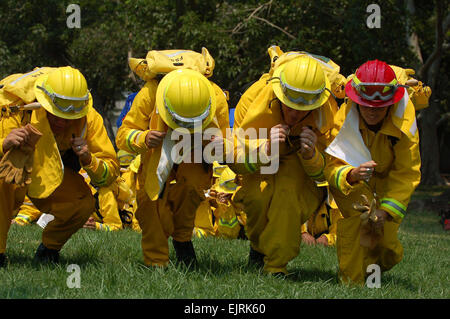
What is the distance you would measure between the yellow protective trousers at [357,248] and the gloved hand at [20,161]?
2459 millimetres

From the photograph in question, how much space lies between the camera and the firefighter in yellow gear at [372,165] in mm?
5125

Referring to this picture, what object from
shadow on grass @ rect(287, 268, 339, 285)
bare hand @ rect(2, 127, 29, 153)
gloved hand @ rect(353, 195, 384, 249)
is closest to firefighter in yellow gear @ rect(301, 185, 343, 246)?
shadow on grass @ rect(287, 268, 339, 285)

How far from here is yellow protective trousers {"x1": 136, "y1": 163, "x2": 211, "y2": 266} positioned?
566 cm

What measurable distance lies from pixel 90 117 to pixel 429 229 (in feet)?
27.0

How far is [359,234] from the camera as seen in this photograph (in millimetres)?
5336

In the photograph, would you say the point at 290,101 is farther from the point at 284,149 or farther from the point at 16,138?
the point at 16,138

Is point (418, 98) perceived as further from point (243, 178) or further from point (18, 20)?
point (18, 20)

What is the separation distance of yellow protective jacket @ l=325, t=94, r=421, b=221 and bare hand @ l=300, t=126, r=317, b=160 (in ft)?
0.68

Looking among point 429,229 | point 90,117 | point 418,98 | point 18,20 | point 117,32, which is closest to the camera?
point 90,117

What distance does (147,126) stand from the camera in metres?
5.68

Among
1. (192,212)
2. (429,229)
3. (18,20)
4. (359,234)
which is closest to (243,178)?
(192,212)

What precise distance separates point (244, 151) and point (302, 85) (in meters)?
0.72

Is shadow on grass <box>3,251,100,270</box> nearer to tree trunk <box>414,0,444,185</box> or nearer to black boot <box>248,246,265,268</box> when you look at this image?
black boot <box>248,246,265,268</box>

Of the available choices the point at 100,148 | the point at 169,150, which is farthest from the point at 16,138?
the point at 169,150
